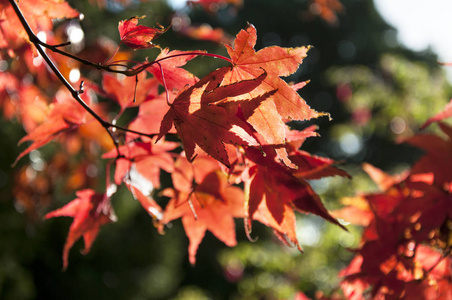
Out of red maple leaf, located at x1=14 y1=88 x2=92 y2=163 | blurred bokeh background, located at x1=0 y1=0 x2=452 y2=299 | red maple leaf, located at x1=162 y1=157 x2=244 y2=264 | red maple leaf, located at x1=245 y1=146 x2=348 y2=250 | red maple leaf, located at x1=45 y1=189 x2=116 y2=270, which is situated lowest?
blurred bokeh background, located at x1=0 y1=0 x2=452 y2=299

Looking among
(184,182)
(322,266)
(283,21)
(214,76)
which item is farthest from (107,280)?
(283,21)

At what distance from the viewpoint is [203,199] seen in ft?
2.17

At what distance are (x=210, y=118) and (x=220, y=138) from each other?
2 cm

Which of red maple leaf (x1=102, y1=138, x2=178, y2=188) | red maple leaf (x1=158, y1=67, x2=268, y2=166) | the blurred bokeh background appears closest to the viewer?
red maple leaf (x1=158, y1=67, x2=268, y2=166)

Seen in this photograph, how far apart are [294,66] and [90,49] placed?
6.17ft

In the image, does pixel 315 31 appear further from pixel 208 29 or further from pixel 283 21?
pixel 208 29

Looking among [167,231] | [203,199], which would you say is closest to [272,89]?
[203,199]

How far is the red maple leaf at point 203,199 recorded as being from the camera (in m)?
0.64

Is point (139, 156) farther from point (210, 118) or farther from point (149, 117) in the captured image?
point (210, 118)

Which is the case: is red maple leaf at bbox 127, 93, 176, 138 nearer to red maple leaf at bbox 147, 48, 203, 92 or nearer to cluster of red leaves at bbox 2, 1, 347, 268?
cluster of red leaves at bbox 2, 1, 347, 268

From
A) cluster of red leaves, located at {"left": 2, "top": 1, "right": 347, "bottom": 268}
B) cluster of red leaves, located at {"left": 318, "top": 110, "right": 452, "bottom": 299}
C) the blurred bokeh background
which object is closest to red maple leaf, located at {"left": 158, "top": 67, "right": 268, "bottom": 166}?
cluster of red leaves, located at {"left": 2, "top": 1, "right": 347, "bottom": 268}

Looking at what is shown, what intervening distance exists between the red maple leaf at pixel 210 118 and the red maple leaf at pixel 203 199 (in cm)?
21

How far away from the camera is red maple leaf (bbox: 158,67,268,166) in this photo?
0.41 metres

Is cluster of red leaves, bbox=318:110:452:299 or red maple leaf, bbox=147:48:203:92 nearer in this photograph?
red maple leaf, bbox=147:48:203:92
